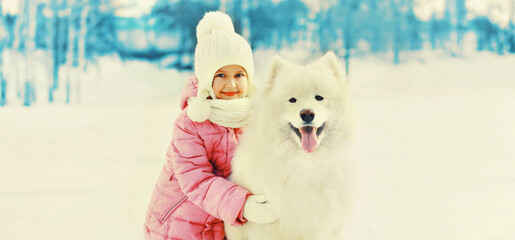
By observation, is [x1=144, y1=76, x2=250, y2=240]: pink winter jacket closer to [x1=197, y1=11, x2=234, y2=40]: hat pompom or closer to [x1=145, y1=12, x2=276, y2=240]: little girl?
[x1=145, y1=12, x2=276, y2=240]: little girl

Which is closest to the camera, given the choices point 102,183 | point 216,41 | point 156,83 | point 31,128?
point 216,41

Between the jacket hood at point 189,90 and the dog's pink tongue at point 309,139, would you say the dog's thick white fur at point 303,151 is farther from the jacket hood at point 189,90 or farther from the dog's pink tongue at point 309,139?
the jacket hood at point 189,90

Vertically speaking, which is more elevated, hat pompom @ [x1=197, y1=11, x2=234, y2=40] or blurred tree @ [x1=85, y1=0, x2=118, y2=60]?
blurred tree @ [x1=85, y1=0, x2=118, y2=60]

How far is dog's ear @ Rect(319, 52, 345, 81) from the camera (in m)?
1.84

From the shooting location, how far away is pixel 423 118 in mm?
10711

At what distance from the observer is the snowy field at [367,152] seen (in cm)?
365

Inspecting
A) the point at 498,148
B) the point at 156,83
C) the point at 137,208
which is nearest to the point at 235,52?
the point at 137,208

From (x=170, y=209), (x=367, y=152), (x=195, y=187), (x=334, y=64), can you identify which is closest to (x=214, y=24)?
(x=334, y=64)

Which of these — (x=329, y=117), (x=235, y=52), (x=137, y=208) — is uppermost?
(x=235, y=52)

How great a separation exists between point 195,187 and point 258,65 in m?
3.40

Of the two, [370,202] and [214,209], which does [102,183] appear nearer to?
[370,202]

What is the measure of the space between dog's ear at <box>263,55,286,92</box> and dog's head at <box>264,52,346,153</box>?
0.06 feet

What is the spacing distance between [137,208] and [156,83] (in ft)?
34.0

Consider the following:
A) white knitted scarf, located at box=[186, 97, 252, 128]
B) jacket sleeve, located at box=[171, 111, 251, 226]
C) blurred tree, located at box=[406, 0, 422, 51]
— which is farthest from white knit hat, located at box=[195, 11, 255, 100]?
blurred tree, located at box=[406, 0, 422, 51]
